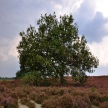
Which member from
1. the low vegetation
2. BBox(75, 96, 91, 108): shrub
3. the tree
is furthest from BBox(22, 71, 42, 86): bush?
BBox(75, 96, 91, 108): shrub

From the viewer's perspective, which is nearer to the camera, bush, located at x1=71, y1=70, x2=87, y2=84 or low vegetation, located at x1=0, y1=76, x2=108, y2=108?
low vegetation, located at x1=0, y1=76, x2=108, y2=108

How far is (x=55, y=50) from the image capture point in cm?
4712

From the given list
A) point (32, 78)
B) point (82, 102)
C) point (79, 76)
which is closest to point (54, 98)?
point (82, 102)

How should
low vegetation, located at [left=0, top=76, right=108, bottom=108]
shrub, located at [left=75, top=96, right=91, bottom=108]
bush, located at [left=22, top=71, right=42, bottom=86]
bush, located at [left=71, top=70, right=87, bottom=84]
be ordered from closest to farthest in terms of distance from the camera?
1. low vegetation, located at [left=0, top=76, right=108, bottom=108]
2. shrub, located at [left=75, top=96, right=91, bottom=108]
3. bush, located at [left=22, top=71, right=42, bottom=86]
4. bush, located at [left=71, top=70, right=87, bottom=84]

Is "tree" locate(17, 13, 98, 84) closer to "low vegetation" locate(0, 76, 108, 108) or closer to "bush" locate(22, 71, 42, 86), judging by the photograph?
"bush" locate(22, 71, 42, 86)

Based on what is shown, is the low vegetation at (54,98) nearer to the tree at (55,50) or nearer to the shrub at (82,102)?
the shrub at (82,102)

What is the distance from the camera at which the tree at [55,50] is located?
47.6 metres

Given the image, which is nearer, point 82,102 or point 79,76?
point 82,102

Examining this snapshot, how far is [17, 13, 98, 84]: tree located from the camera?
156 feet

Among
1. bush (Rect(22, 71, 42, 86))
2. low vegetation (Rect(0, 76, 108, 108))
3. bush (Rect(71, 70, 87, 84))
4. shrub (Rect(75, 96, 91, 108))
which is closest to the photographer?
low vegetation (Rect(0, 76, 108, 108))

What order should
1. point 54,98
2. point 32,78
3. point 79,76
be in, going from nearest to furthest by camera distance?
point 54,98
point 32,78
point 79,76

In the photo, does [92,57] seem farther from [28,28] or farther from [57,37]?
[28,28]

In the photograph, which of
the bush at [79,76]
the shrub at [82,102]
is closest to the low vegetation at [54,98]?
the shrub at [82,102]

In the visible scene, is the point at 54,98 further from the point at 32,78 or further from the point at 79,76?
the point at 79,76
